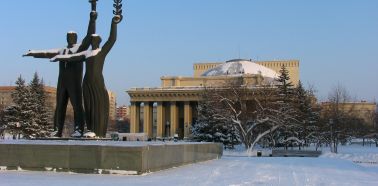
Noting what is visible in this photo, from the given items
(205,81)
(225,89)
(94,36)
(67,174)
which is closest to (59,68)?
(94,36)

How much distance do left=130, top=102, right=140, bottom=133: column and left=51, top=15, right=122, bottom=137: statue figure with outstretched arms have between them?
7409 cm

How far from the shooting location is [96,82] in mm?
17094

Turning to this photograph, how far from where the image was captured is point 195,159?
16594mm

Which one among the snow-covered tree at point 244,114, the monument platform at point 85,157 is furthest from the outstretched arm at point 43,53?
the snow-covered tree at point 244,114

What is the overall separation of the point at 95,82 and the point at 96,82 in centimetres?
3

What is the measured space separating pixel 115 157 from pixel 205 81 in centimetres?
7705

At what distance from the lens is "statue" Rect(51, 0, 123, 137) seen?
666 inches

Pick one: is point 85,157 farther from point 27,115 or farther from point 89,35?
point 27,115

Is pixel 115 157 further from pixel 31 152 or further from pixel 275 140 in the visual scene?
pixel 275 140

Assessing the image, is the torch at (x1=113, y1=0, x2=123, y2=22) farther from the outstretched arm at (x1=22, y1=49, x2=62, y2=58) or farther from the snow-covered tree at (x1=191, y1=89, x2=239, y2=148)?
Result: the snow-covered tree at (x1=191, y1=89, x2=239, y2=148)

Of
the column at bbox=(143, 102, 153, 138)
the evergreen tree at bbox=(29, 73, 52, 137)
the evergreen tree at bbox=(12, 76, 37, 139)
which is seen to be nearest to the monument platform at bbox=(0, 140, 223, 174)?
the evergreen tree at bbox=(29, 73, 52, 137)

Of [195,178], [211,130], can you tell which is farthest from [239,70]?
[195,178]

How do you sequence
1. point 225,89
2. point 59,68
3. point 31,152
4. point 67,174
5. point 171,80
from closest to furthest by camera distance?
point 67,174 → point 31,152 → point 59,68 → point 225,89 → point 171,80

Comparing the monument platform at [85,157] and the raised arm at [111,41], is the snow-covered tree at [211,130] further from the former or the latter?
the monument platform at [85,157]
